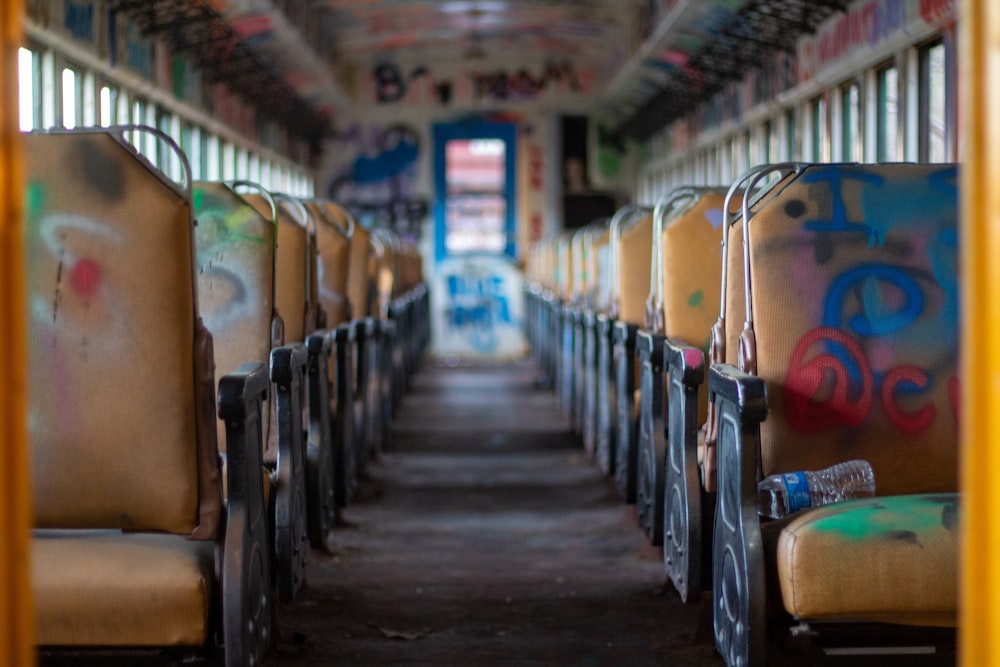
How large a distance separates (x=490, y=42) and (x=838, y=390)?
624 inches

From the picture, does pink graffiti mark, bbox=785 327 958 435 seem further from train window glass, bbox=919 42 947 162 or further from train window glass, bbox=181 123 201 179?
train window glass, bbox=181 123 201 179

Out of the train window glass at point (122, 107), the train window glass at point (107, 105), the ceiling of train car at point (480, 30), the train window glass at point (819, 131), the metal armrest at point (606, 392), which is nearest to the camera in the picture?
the metal armrest at point (606, 392)

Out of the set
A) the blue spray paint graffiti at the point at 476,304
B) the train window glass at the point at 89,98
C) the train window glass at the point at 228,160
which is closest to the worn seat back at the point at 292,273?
the train window glass at the point at 89,98

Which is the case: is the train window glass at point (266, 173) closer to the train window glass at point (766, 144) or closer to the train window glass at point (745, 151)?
the train window glass at point (745, 151)

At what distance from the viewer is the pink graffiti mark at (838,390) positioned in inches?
120

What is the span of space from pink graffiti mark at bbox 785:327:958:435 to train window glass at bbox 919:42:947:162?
179 inches

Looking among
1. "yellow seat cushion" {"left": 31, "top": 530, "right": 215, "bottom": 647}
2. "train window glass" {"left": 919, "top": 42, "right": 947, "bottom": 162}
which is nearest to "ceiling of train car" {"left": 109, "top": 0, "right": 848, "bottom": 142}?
"train window glass" {"left": 919, "top": 42, "right": 947, "bottom": 162}

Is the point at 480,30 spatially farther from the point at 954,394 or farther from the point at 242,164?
the point at 954,394

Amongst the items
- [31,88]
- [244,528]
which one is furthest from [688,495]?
[31,88]

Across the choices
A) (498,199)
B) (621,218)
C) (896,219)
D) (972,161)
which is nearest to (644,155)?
→ (498,199)

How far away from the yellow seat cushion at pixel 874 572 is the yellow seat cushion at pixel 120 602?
1.22 meters

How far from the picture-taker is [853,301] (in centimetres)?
309

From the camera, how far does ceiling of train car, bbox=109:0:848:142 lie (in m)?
10.9

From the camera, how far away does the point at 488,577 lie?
483 cm
